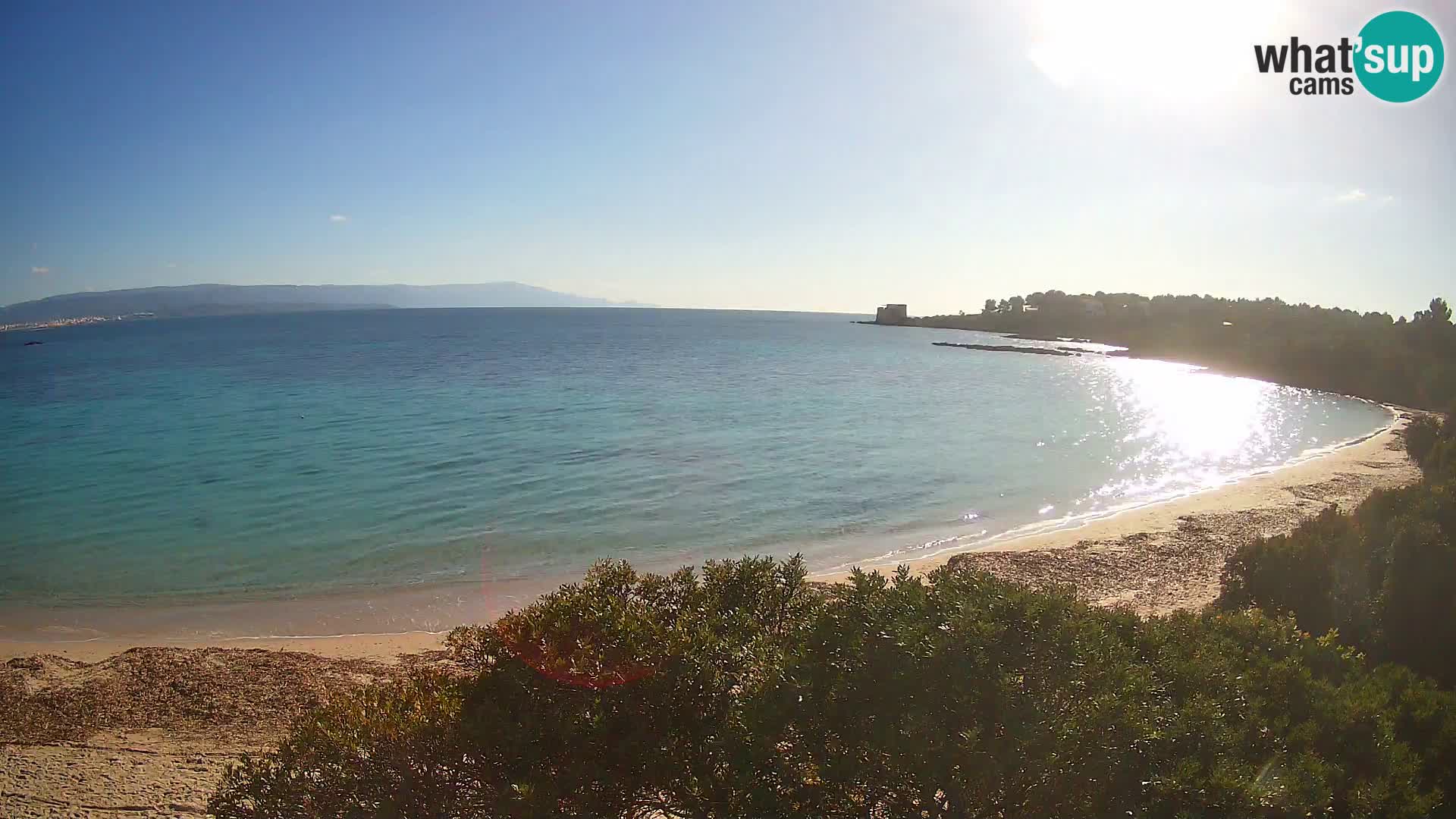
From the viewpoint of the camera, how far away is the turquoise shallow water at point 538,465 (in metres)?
15.9

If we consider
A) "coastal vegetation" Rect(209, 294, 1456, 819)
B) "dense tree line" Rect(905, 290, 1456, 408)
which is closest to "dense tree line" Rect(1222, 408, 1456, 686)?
"coastal vegetation" Rect(209, 294, 1456, 819)

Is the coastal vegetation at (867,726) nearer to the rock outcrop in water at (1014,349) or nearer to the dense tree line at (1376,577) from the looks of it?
the dense tree line at (1376,577)

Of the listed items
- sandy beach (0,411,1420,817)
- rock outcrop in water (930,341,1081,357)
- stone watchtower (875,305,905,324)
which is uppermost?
stone watchtower (875,305,905,324)

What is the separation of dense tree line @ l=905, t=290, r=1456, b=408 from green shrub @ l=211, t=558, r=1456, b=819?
4094 centimetres

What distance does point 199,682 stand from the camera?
996 centimetres

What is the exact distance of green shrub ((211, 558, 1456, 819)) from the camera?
415cm

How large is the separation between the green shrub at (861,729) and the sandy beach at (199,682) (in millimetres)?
4624

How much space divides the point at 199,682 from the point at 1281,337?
88.9m

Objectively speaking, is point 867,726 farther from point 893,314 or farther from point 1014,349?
point 893,314

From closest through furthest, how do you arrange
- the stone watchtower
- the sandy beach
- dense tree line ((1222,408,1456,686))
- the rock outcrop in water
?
the sandy beach, dense tree line ((1222,408,1456,686)), the rock outcrop in water, the stone watchtower

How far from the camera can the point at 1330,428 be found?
118ft

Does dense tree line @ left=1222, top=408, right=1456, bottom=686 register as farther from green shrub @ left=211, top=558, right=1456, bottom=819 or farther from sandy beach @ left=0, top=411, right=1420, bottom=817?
green shrub @ left=211, top=558, right=1456, bottom=819

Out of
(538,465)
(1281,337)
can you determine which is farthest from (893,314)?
(538,465)

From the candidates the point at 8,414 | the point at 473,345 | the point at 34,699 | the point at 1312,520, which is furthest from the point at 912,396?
the point at 473,345
